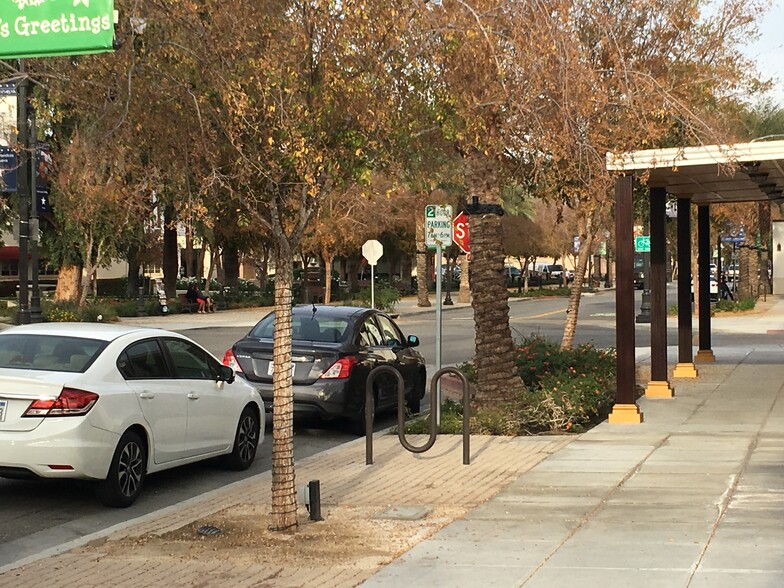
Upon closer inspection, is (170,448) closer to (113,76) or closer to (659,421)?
(113,76)

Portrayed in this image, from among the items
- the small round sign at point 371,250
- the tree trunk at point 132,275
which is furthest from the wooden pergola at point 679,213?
the tree trunk at point 132,275

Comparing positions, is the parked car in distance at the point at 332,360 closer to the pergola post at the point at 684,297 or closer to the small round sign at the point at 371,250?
the pergola post at the point at 684,297

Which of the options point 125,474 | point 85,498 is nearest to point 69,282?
point 85,498

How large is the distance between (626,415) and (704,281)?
8928 millimetres

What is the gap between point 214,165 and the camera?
7797 mm

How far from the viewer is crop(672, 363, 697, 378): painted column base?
19.2 metres

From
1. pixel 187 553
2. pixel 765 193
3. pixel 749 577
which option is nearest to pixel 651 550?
pixel 749 577

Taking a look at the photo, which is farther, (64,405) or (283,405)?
(64,405)

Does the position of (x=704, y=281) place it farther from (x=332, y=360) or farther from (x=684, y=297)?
(x=332, y=360)

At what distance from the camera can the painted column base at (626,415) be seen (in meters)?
13.7

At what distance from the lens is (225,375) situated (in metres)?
11.1

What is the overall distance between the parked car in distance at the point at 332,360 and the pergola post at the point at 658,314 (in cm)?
359

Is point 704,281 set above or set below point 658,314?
above

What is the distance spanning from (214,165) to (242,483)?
360cm
